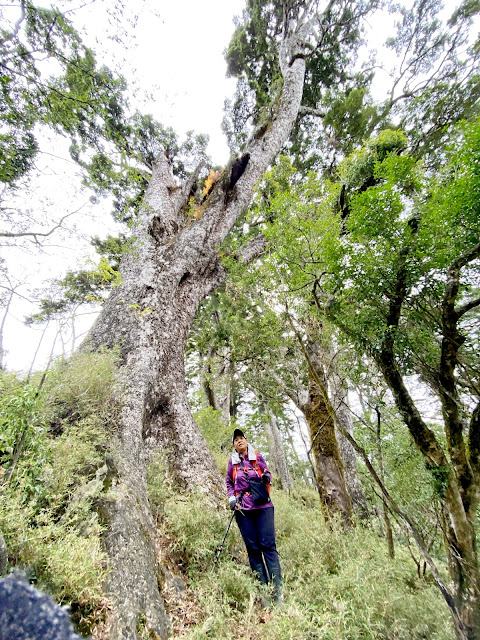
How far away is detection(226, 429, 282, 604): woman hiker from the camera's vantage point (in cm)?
286

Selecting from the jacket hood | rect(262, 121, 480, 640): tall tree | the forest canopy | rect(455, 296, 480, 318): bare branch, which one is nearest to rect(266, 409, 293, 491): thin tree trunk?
the forest canopy

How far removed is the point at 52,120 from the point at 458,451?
5.61m

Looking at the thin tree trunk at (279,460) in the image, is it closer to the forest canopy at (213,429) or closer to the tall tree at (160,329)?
the forest canopy at (213,429)

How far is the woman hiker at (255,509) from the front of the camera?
2861 mm

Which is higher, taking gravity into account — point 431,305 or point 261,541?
point 431,305

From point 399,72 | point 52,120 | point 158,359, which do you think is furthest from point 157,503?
point 399,72

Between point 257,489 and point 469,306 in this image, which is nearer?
point 469,306

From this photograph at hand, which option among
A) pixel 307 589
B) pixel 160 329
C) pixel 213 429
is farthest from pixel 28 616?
pixel 213 429

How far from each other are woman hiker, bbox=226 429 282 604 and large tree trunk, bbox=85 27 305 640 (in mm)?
546

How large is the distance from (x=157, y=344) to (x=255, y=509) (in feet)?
8.65

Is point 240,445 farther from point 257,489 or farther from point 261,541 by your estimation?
point 261,541

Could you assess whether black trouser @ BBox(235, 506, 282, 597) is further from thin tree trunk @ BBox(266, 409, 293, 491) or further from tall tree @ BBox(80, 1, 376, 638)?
thin tree trunk @ BBox(266, 409, 293, 491)

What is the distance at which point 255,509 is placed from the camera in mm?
3123

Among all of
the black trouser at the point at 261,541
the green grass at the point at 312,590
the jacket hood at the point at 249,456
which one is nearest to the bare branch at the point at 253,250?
the jacket hood at the point at 249,456
